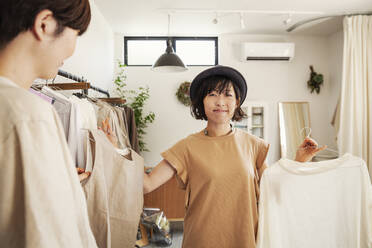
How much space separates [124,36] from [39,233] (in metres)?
4.41

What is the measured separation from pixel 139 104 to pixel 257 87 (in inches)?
80.8

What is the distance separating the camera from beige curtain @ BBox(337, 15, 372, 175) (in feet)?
11.3

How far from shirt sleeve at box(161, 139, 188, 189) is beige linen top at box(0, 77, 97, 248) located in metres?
0.69

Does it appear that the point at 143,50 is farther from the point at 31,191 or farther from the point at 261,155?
the point at 31,191

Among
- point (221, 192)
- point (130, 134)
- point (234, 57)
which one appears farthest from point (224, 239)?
point (234, 57)

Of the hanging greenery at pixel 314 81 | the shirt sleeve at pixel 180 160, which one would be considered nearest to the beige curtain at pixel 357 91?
the hanging greenery at pixel 314 81

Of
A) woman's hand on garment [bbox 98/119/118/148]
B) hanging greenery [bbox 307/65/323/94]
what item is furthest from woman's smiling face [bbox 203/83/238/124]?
hanging greenery [bbox 307/65/323/94]

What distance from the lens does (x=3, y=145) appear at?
15.7 inches

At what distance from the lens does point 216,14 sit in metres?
3.53

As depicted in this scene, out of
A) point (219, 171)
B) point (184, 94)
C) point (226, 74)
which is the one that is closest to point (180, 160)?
point (219, 171)

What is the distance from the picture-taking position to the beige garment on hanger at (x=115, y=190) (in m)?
1.03

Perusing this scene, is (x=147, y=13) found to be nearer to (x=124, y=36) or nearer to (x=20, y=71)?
(x=124, y=36)

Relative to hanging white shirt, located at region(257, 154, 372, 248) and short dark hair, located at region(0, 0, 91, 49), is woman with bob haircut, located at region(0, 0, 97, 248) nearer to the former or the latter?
short dark hair, located at region(0, 0, 91, 49)

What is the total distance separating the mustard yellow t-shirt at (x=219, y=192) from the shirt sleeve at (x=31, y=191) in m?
0.68
